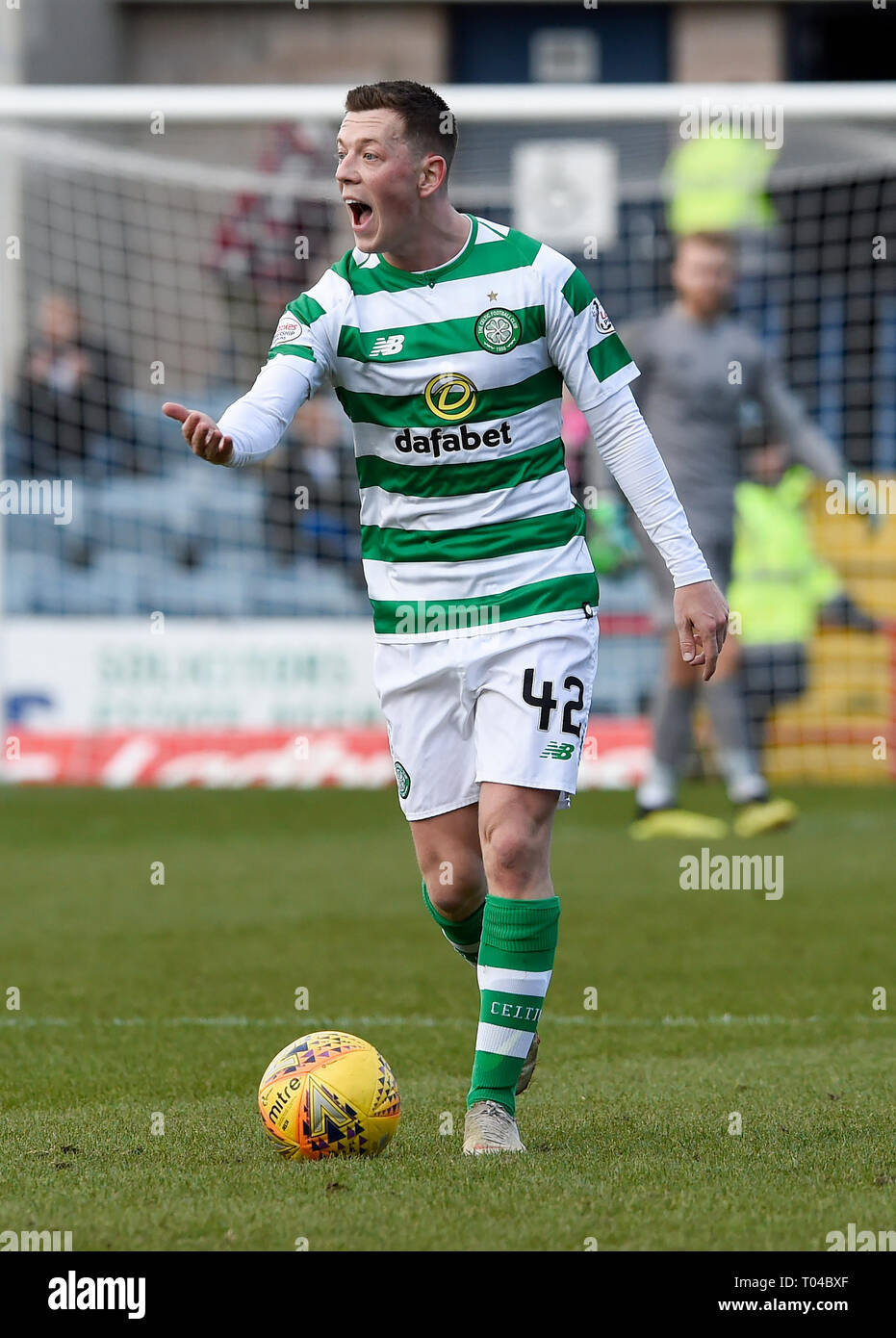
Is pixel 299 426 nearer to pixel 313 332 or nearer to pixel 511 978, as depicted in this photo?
pixel 313 332

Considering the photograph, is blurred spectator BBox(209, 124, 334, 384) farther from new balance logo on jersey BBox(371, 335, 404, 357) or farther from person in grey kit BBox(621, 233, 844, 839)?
new balance logo on jersey BBox(371, 335, 404, 357)

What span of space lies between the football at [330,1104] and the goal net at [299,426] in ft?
23.4

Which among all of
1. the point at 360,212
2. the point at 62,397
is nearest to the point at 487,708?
the point at 360,212

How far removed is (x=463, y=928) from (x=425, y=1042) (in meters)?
0.72

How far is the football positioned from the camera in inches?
150

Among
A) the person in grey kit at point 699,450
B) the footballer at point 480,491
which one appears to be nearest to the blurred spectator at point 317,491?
the person in grey kit at point 699,450

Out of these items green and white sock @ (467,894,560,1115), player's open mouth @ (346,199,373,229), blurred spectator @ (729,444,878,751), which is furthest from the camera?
blurred spectator @ (729,444,878,751)

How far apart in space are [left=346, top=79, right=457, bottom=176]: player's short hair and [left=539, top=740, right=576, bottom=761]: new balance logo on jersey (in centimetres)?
125

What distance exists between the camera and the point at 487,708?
4.13m

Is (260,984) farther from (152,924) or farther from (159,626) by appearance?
(159,626)

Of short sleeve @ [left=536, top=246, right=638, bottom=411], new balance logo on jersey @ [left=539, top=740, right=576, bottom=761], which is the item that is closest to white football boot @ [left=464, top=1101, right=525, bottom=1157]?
new balance logo on jersey @ [left=539, top=740, right=576, bottom=761]

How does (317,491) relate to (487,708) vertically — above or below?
below

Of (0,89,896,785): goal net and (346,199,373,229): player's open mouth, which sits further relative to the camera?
(0,89,896,785): goal net

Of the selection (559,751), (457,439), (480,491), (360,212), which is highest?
(360,212)
